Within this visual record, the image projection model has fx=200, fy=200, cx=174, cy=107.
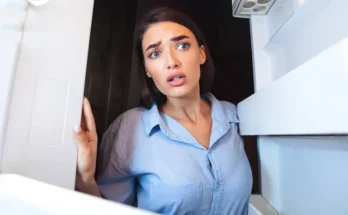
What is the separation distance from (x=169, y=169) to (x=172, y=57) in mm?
371

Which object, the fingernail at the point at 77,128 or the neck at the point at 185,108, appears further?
the neck at the point at 185,108

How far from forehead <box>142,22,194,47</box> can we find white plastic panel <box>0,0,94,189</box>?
0.26m

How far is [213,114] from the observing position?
805 mm

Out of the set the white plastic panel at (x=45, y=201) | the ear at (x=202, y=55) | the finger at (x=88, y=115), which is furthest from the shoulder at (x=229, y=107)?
the white plastic panel at (x=45, y=201)

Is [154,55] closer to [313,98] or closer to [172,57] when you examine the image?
[172,57]

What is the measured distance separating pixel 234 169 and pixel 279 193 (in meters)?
0.26

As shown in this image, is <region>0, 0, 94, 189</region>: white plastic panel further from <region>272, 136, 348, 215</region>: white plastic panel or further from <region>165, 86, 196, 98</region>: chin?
<region>272, 136, 348, 215</region>: white plastic panel

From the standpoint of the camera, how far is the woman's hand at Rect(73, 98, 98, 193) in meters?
0.48

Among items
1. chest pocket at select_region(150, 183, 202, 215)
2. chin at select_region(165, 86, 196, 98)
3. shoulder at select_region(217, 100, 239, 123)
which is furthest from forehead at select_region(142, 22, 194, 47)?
chest pocket at select_region(150, 183, 202, 215)

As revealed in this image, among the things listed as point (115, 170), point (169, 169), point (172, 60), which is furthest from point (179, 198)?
point (172, 60)

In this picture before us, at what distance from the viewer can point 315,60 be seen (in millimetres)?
345

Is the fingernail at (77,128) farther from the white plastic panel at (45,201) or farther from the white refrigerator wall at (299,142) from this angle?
the white refrigerator wall at (299,142)

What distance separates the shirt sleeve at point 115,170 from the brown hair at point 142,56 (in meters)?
0.18

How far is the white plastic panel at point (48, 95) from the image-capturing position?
367 millimetres
